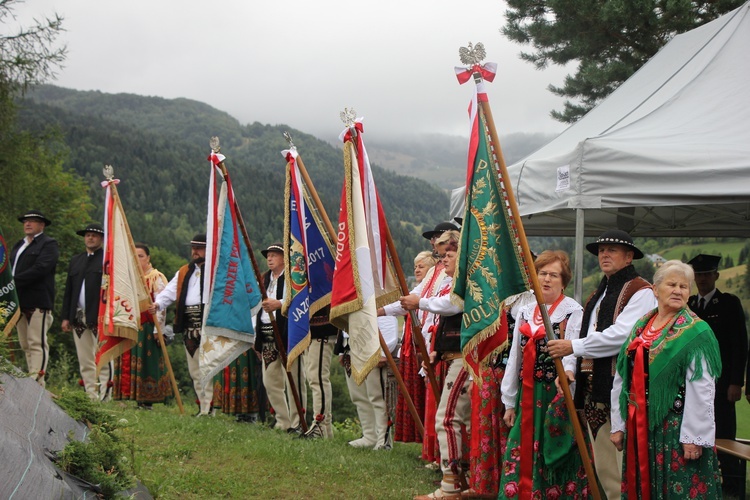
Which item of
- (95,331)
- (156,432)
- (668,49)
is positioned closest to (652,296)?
(668,49)

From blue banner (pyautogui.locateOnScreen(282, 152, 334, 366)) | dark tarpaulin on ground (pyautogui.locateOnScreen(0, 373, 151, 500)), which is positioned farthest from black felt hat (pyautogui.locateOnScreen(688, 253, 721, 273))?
dark tarpaulin on ground (pyautogui.locateOnScreen(0, 373, 151, 500))

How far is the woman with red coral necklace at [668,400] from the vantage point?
4367 mm

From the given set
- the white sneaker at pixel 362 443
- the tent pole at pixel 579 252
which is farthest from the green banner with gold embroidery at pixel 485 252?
the white sneaker at pixel 362 443

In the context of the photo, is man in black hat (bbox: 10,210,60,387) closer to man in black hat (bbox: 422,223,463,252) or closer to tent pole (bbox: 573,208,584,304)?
man in black hat (bbox: 422,223,463,252)

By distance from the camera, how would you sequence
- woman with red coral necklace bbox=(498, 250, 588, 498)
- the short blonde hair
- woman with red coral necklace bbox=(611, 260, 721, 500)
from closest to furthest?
woman with red coral necklace bbox=(611, 260, 721, 500)
woman with red coral necklace bbox=(498, 250, 588, 498)
the short blonde hair

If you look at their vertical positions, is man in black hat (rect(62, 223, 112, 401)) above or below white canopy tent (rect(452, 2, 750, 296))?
below

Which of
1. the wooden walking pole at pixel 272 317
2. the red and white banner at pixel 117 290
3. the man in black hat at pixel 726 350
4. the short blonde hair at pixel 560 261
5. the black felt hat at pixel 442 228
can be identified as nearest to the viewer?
the short blonde hair at pixel 560 261

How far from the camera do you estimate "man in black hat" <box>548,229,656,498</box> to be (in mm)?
4898

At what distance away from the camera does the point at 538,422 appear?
17.2 feet

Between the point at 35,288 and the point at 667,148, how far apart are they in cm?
735

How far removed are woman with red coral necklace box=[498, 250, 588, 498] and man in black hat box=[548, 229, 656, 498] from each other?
0.45ft

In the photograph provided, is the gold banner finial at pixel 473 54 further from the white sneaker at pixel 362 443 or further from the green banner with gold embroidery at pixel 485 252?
the white sneaker at pixel 362 443

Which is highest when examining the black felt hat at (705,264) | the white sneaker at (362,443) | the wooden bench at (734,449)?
the black felt hat at (705,264)

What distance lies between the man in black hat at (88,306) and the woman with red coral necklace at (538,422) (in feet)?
19.9
